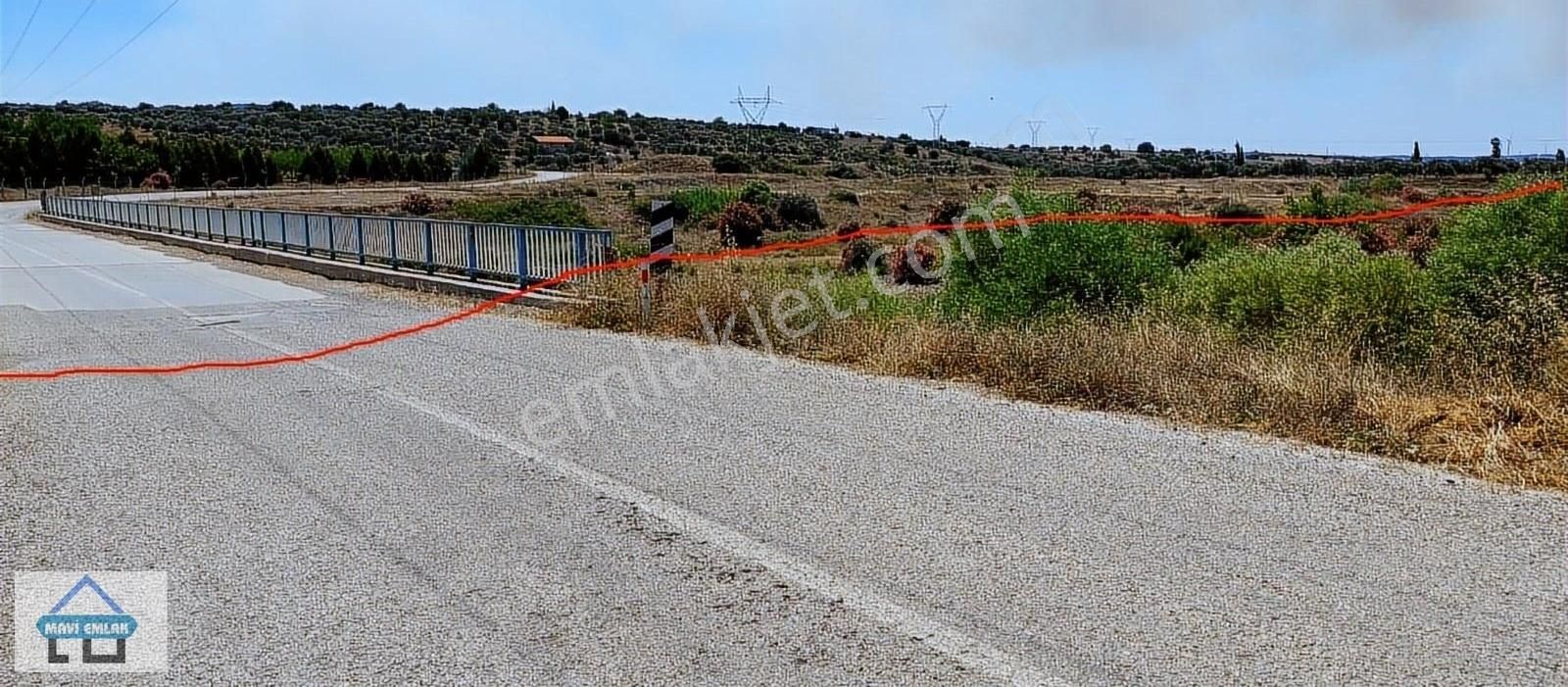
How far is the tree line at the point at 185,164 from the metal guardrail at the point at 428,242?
67.7 metres

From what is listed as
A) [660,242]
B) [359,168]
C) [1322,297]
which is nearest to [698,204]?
[660,242]

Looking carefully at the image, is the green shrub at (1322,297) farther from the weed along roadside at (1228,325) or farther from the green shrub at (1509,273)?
the green shrub at (1509,273)

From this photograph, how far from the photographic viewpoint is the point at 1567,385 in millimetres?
7801

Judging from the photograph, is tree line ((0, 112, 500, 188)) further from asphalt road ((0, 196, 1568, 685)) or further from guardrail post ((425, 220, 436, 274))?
asphalt road ((0, 196, 1568, 685))

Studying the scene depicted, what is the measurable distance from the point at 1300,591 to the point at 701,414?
15.4 feet

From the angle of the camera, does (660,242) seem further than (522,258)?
No

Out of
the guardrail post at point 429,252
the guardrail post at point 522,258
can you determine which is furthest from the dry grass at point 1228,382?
the guardrail post at point 429,252

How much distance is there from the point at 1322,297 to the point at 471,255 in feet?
39.1

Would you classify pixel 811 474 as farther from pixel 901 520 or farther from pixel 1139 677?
pixel 1139 677

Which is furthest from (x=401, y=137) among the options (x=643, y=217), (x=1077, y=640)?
(x=1077, y=640)

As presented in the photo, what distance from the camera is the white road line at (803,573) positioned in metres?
4.56

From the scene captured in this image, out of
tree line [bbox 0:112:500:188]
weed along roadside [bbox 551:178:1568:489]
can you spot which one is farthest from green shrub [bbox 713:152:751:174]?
weed along roadside [bbox 551:178:1568:489]

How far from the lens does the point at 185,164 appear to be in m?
97.6

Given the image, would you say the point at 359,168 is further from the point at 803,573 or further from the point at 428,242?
the point at 803,573
